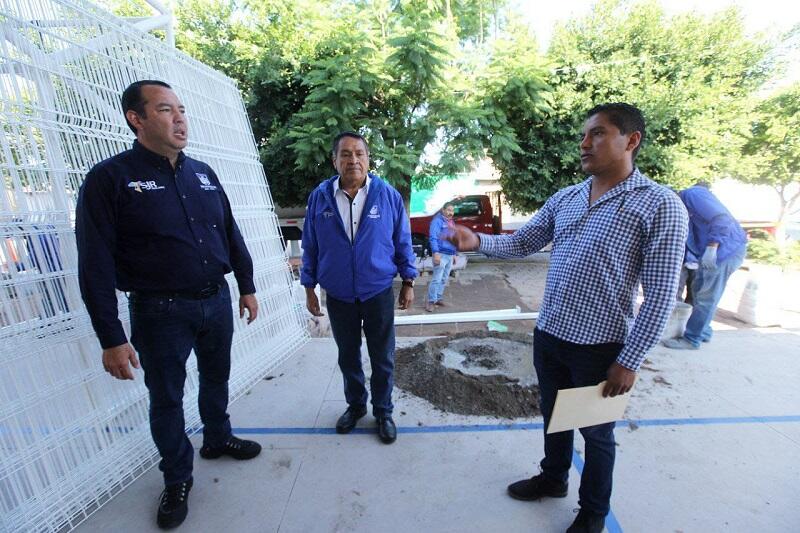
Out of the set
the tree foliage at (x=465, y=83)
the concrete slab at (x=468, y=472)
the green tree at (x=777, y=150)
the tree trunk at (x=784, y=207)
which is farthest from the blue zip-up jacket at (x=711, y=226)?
the tree trunk at (x=784, y=207)

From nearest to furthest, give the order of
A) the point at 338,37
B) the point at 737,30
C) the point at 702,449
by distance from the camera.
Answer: the point at 702,449 < the point at 338,37 < the point at 737,30

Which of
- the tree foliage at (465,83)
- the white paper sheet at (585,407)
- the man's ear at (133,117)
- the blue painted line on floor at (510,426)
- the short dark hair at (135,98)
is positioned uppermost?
the tree foliage at (465,83)

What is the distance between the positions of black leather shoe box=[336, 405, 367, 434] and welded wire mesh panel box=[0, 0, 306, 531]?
3.46 feet

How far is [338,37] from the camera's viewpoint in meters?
7.14

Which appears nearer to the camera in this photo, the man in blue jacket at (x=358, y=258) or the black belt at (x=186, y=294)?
the black belt at (x=186, y=294)

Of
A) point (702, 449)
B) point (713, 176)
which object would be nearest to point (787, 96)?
point (713, 176)

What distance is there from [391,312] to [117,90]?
2.29 metres

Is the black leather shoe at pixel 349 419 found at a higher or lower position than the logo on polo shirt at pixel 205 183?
lower

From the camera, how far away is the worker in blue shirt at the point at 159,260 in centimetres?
165

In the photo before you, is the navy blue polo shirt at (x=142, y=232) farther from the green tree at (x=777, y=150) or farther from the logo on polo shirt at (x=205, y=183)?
the green tree at (x=777, y=150)

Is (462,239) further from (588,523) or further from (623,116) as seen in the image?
(588,523)

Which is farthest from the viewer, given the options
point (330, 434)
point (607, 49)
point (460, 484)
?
point (607, 49)

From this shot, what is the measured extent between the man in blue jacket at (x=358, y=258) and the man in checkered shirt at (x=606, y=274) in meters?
0.97

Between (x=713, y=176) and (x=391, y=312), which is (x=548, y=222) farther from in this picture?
(x=713, y=176)
